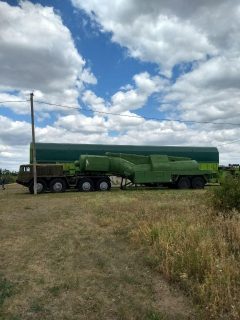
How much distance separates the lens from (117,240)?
11.2 metres

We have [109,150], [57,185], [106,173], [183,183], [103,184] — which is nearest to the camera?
[57,185]

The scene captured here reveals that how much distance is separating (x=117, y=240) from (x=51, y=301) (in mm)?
4580

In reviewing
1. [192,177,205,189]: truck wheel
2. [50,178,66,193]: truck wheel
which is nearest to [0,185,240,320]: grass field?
[50,178,66,193]: truck wheel

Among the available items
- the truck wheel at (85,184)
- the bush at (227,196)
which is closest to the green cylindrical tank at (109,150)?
the truck wheel at (85,184)

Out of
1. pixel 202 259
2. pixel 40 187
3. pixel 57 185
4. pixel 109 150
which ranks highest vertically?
pixel 109 150

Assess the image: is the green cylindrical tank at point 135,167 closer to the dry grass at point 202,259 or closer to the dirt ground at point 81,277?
the dirt ground at point 81,277

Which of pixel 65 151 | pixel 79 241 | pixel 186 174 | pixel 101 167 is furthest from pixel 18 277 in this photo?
pixel 65 151

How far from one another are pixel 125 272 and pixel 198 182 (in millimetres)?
27798

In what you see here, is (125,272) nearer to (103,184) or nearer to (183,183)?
(103,184)

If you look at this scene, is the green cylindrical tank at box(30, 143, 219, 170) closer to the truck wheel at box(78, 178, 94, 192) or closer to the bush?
the truck wheel at box(78, 178, 94, 192)

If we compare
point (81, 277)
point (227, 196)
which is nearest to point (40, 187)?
point (227, 196)

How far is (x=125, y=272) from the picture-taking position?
8195 mm

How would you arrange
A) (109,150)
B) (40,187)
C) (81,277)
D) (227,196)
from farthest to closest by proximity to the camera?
(109,150), (40,187), (227,196), (81,277)

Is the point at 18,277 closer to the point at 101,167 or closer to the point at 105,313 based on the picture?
the point at 105,313
